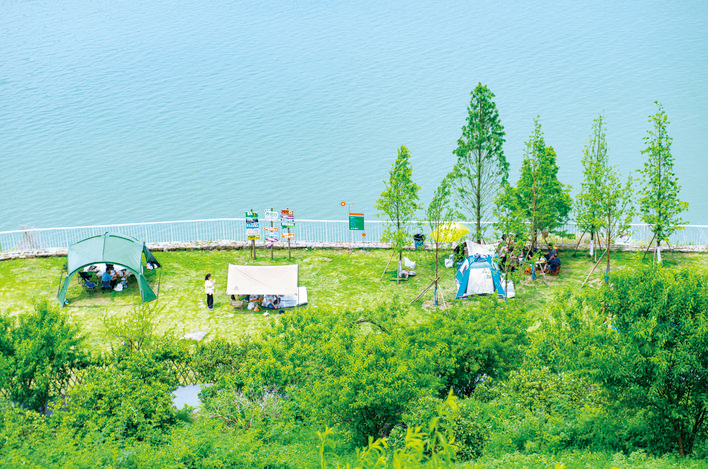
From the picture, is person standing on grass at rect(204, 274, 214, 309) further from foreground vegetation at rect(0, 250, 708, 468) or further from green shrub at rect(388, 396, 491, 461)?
green shrub at rect(388, 396, 491, 461)

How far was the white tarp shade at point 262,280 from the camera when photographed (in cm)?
2336

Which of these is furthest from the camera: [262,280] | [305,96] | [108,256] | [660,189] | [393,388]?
[305,96]

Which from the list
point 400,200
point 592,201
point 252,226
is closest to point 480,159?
point 400,200

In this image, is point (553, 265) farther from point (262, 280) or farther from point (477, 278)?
point (262, 280)

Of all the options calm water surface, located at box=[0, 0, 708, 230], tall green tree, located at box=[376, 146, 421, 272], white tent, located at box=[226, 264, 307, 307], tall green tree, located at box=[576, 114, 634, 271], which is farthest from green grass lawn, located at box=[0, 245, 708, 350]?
calm water surface, located at box=[0, 0, 708, 230]

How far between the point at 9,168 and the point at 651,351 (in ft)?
137

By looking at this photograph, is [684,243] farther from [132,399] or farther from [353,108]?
[353,108]

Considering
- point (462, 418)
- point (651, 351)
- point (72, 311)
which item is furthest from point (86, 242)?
point (651, 351)

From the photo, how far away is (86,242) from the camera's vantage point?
2466 cm

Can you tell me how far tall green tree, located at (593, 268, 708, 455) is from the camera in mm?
11758

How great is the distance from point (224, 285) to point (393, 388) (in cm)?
1281

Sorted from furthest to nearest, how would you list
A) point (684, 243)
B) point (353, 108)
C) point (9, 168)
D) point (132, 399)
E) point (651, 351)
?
point (353, 108), point (9, 168), point (684, 243), point (132, 399), point (651, 351)

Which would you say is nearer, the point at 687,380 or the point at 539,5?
the point at 687,380

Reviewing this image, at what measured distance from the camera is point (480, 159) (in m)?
26.6
